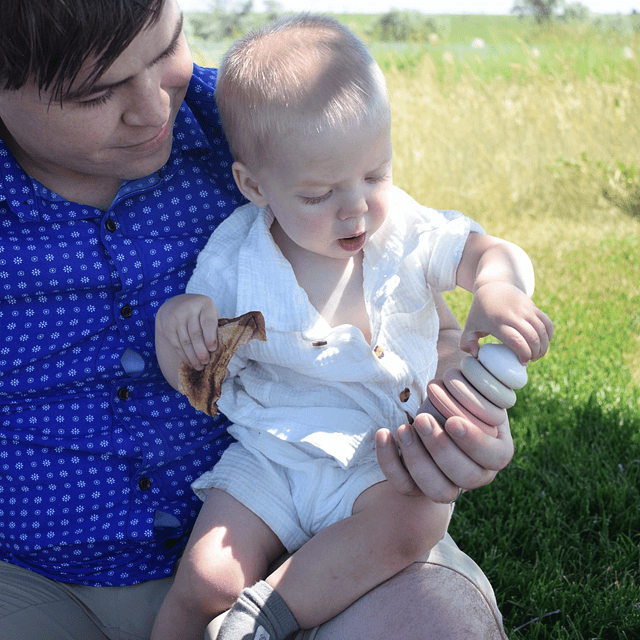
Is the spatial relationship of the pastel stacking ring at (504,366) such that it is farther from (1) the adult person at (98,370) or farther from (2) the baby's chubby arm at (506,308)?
(1) the adult person at (98,370)

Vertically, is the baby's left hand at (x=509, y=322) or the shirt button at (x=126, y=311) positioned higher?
the baby's left hand at (x=509, y=322)

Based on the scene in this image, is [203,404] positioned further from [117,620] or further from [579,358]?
[579,358]

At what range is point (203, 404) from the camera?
1.53m

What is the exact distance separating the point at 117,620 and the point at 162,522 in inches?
9.7

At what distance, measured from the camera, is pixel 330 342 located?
162cm

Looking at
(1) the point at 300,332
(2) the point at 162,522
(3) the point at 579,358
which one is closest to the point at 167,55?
(1) the point at 300,332

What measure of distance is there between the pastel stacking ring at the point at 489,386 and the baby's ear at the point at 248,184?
708 mm

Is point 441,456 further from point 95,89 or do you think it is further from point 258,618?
point 95,89

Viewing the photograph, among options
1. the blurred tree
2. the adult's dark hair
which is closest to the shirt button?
the adult's dark hair

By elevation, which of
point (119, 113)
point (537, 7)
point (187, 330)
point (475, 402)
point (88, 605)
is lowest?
point (537, 7)

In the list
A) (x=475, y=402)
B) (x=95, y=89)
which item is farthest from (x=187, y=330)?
(x=475, y=402)

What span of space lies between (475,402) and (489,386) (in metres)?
0.04

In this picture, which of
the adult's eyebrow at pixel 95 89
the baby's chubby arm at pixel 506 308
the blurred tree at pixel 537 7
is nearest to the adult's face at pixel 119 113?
the adult's eyebrow at pixel 95 89

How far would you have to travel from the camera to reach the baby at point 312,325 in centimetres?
143
